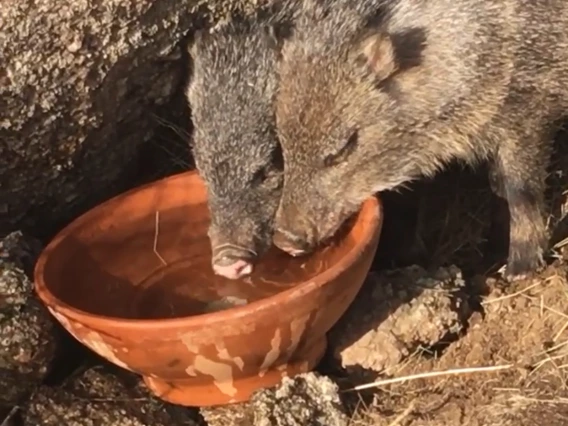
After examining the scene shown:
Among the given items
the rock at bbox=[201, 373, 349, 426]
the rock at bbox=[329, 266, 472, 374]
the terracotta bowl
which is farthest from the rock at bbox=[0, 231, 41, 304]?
the rock at bbox=[329, 266, 472, 374]

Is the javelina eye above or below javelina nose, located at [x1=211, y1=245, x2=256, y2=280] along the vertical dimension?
above

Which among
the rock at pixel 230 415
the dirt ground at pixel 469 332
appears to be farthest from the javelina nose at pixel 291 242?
the rock at pixel 230 415

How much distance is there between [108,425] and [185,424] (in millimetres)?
236

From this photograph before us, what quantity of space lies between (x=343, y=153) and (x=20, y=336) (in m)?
1.00

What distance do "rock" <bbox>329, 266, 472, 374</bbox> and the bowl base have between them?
14 cm

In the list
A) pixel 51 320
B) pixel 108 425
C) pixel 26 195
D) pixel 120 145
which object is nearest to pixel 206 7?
pixel 120 145

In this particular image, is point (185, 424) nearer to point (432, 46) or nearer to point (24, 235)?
point (24, 235)

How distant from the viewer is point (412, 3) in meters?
3.30

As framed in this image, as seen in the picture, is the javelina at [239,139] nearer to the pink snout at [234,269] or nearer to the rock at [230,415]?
the pink snout at [234,269]

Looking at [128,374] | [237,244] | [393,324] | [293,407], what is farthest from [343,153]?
[128,374]

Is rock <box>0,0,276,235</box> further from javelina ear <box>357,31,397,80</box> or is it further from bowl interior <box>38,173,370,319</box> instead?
javelina ear <box>357,31,397,80</box>

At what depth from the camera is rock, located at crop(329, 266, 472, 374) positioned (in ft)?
10.8

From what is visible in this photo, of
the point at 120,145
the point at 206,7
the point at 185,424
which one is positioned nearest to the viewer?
the point at 185,424

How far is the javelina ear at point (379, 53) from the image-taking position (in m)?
3.08
